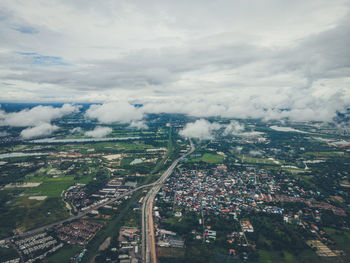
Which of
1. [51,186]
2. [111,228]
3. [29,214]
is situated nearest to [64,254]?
[111,228]

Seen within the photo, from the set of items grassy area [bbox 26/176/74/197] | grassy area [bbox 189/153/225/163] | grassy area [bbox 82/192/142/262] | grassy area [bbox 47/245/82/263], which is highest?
grassy area [bbox 189/153/225/163]

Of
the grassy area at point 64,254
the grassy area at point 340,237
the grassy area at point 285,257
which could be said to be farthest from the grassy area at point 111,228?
the grassy area at point 340,237

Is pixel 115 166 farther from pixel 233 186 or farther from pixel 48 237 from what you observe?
pixel 233 186

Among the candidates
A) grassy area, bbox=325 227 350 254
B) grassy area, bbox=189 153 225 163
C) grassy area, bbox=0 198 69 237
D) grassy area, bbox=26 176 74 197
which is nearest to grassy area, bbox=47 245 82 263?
grassy area, bbox=0 198 69 237

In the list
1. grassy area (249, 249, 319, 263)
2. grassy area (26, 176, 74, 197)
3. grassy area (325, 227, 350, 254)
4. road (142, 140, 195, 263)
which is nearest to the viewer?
grassy area (249, 249, 319, 263)

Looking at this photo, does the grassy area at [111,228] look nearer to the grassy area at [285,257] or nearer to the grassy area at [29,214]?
the grassy area at [29,214]

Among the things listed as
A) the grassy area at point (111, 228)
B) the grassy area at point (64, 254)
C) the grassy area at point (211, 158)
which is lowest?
the grassy area at point (64, 254)

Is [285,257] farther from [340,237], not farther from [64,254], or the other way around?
[64,254]

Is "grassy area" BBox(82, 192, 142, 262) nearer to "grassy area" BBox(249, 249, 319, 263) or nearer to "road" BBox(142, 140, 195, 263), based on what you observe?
"road" BBox(142, 140, 195, 263)

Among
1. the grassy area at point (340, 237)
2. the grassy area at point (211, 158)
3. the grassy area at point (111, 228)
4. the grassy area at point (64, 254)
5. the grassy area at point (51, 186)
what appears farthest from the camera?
the grassy area at point (211, 158)
